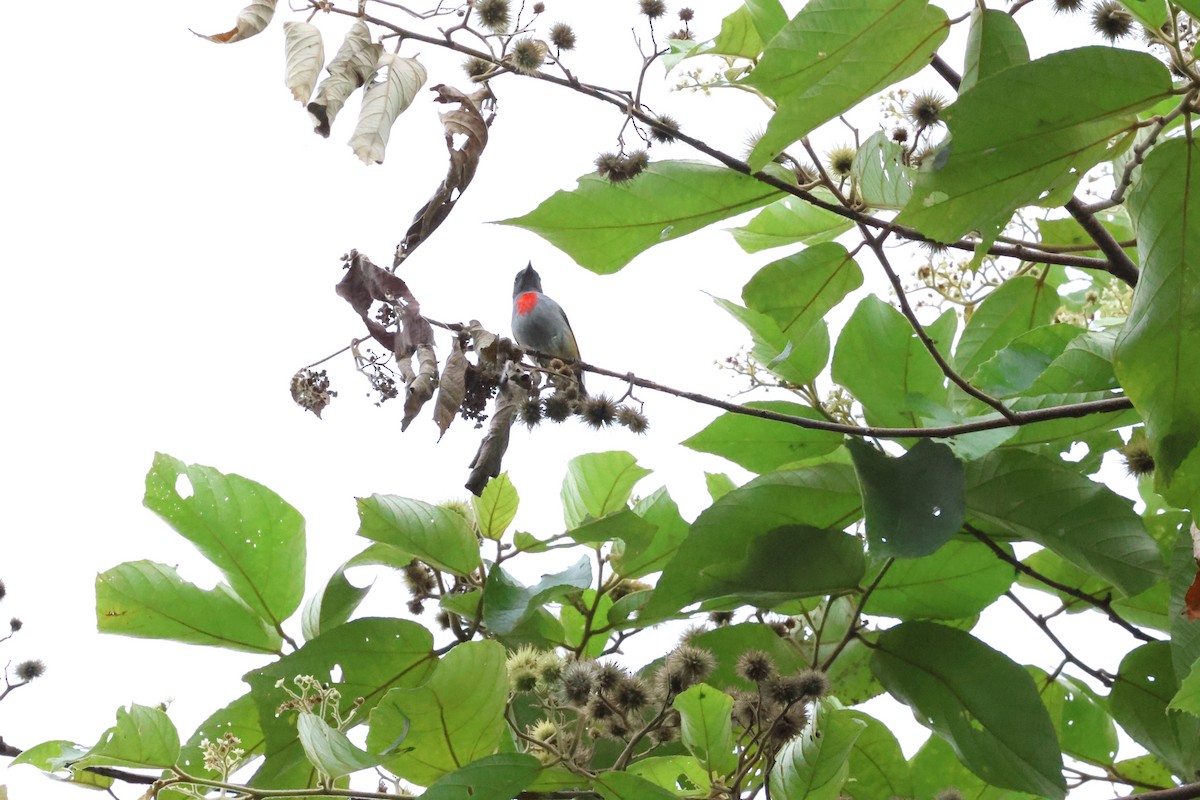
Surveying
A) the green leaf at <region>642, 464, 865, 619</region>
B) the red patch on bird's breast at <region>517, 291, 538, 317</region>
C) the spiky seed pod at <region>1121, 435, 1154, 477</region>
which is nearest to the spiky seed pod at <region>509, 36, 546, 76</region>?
the green leaf at <region>642, 464, 865, 619</region>

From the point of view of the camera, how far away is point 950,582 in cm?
196

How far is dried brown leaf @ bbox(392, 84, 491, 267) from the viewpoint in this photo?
5.76 ft

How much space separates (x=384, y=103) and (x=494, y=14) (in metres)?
0.50

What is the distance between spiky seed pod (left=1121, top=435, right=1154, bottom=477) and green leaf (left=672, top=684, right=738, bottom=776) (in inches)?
37.1

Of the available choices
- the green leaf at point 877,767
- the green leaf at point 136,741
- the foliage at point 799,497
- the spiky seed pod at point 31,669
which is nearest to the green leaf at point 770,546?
the foliage at point 799,497

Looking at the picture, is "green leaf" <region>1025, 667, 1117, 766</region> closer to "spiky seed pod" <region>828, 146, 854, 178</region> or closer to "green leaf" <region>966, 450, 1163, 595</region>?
"green leaf" <region>966, 450, 1163, 595</region>

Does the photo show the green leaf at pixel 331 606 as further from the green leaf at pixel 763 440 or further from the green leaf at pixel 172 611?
the green leaf at pixel 763 440

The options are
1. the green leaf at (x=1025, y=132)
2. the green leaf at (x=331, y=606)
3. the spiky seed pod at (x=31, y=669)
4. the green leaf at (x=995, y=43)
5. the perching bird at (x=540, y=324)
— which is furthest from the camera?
the perching bird at (x=540, y=324)

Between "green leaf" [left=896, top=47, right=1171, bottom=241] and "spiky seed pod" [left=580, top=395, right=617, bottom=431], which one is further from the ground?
"green leaf" [left=896, top=47, right=1171, bottom=241]

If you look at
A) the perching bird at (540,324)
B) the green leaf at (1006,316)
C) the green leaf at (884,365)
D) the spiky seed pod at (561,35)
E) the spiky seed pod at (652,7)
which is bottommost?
the green leaf at (884,365)

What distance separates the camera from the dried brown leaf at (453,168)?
1756 millimetres

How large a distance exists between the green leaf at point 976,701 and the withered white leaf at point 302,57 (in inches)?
53.2

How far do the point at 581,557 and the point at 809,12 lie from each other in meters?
1.20

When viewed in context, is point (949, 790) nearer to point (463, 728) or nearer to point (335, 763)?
point (463, 728)
